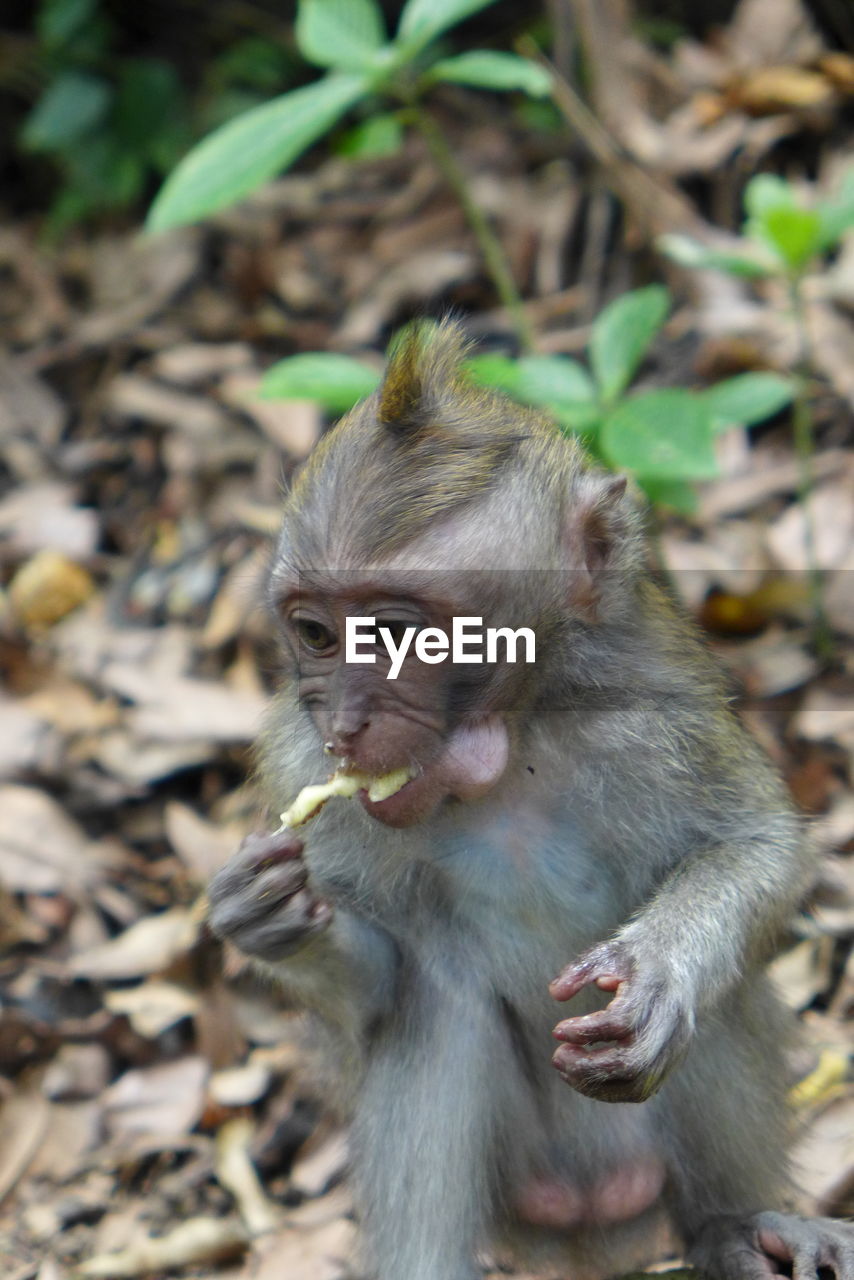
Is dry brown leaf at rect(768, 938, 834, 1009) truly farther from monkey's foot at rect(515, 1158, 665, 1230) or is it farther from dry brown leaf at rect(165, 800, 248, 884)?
dry brown leaf at rect(165, 800, 248, 884)

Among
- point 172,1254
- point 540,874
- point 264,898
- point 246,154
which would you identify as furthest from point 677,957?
point 246,154

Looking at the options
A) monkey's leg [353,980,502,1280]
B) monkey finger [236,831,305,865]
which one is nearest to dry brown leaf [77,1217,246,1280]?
monkey's leg [353,980,502,1280]

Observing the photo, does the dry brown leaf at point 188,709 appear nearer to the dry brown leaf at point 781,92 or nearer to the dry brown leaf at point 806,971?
the dry brown leaf at point 806,971

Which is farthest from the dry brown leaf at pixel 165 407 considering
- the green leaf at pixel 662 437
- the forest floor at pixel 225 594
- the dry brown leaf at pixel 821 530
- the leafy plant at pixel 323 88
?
the green leaf at pixel 662 437

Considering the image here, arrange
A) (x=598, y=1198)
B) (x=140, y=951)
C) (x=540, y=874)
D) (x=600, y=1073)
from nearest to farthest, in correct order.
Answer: (x=600, y=1073)
(x=540, y=874)
(x=598, y=1198)
(x=140, y=951)

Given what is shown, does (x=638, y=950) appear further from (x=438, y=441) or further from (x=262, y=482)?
(x=262, y=482)

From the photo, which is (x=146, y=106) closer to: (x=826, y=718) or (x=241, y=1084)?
(x=826, y=718)

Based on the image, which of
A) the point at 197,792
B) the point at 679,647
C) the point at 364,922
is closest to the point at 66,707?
the point at 197,792
